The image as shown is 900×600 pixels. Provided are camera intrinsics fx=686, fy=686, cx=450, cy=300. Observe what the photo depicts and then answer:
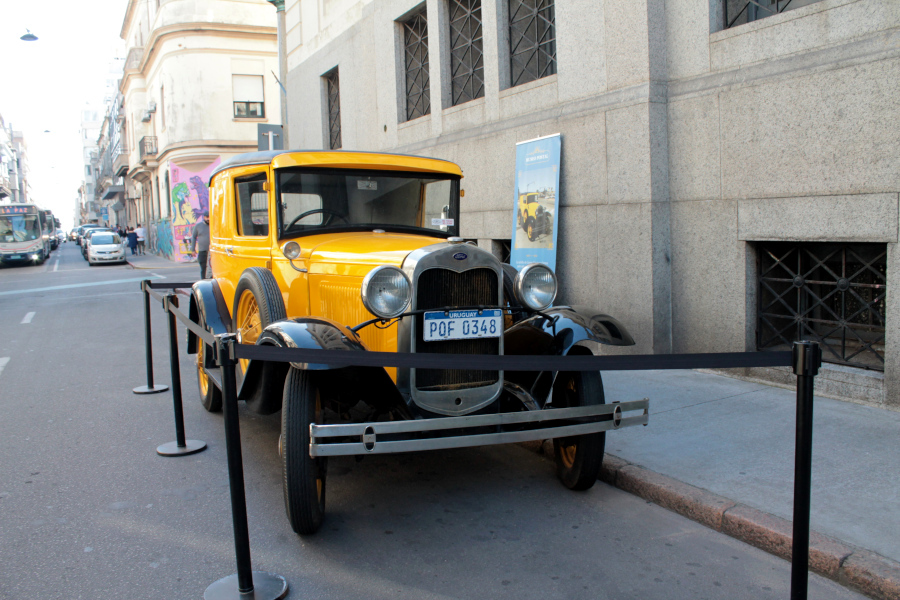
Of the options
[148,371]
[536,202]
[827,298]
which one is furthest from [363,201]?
[827,298]

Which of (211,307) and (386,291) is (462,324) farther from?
(211,307)

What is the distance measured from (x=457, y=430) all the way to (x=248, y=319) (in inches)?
81.3

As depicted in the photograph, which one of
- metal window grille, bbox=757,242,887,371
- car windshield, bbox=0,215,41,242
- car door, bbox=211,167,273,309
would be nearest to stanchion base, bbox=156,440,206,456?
car door, bbox=211,167,273,309

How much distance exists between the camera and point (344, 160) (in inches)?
192

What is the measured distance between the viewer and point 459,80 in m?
10.2

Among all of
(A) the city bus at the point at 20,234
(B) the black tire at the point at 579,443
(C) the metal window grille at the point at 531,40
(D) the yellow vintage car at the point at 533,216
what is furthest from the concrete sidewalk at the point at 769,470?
(A) the city bus at the point at 20,234

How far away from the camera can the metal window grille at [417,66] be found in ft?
36.5

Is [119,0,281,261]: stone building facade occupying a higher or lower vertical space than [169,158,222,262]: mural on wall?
higher

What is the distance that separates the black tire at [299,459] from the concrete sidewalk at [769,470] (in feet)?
6.18

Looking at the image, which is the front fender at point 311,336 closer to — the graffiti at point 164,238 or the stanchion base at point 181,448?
the stanchion base at point 181,448

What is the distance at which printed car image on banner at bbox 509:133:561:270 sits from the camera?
25.9 ft

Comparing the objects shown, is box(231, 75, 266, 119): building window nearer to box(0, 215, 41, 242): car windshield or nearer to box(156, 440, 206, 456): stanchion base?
box(0, 215, 41, 242): car windshield

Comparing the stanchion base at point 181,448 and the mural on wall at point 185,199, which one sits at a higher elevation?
the mural on wall at point 185,199

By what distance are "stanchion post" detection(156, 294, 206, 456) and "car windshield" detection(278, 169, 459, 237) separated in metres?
0.96
